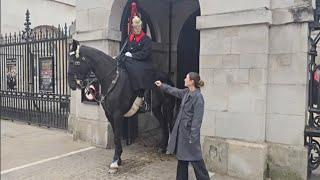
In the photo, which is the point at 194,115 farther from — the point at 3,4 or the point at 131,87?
the point at 3,4

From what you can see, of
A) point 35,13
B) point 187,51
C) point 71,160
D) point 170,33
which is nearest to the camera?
point 71,160

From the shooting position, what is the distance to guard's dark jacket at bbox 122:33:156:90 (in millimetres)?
6365

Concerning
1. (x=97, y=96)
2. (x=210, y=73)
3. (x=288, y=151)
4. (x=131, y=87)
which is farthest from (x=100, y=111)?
(x=288, y=151)

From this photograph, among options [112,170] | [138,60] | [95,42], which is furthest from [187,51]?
[112,170]

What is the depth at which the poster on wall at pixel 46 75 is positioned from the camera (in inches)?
397

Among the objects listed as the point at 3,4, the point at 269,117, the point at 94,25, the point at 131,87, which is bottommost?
the point at 269,117

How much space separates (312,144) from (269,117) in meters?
0.82

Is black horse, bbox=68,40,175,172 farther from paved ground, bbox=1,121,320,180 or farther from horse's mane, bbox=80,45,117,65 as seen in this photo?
paved ground, bbox=1,121,320,180

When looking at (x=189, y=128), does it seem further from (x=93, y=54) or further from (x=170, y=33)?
(x=170, y=33)

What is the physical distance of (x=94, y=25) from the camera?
25.7 feet

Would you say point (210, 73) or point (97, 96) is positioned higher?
point (210, 73)

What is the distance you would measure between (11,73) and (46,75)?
2.38 meters

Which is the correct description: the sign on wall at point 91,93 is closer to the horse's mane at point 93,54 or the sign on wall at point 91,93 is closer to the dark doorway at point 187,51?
the horse's mane at point 93,54

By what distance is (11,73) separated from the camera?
11.9m
